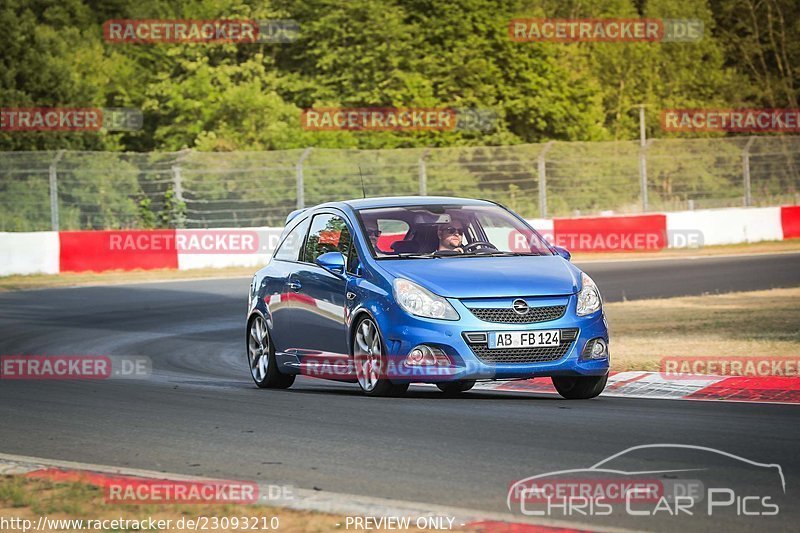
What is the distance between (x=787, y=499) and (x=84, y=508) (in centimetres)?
318

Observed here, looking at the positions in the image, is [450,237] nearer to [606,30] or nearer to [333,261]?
[333,261]

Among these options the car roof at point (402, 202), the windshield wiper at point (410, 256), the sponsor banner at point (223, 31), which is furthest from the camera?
the sponsor banner at point (223, 31)

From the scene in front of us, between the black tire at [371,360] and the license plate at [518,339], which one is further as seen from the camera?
the black tire at [371,360]

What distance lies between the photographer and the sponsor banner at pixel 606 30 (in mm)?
55188

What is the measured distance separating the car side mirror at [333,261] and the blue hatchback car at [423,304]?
0.04 ft

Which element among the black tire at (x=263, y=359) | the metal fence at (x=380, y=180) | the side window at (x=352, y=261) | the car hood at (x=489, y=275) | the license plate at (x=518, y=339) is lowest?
the black tire at (x=263, y=359)

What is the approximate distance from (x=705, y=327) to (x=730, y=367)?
481cm

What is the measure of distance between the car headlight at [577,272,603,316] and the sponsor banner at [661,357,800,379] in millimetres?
1727

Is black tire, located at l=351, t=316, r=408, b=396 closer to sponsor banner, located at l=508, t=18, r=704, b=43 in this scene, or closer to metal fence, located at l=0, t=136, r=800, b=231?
metal fence, located at l=0, t=136, r=800, b=231

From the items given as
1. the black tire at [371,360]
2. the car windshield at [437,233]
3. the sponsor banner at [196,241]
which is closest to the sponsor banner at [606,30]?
the sponsor banner at [196,241]

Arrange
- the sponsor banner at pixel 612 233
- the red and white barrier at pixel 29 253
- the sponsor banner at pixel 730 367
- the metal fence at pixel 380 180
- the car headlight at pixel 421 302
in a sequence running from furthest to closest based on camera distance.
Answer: the sponsor banner at pixel 612 233, the metal fence at pixel 380 180, the red and white barrier at pixel 29 253, the sponsor banner at pixel 730 367, the car headlight at pixel 421 302

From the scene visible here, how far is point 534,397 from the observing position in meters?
10.8

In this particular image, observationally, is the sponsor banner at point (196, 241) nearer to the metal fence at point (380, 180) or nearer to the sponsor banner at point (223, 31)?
the metal fence at point (380, 180)

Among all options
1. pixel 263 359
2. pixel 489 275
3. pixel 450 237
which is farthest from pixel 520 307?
pixel 263 359
